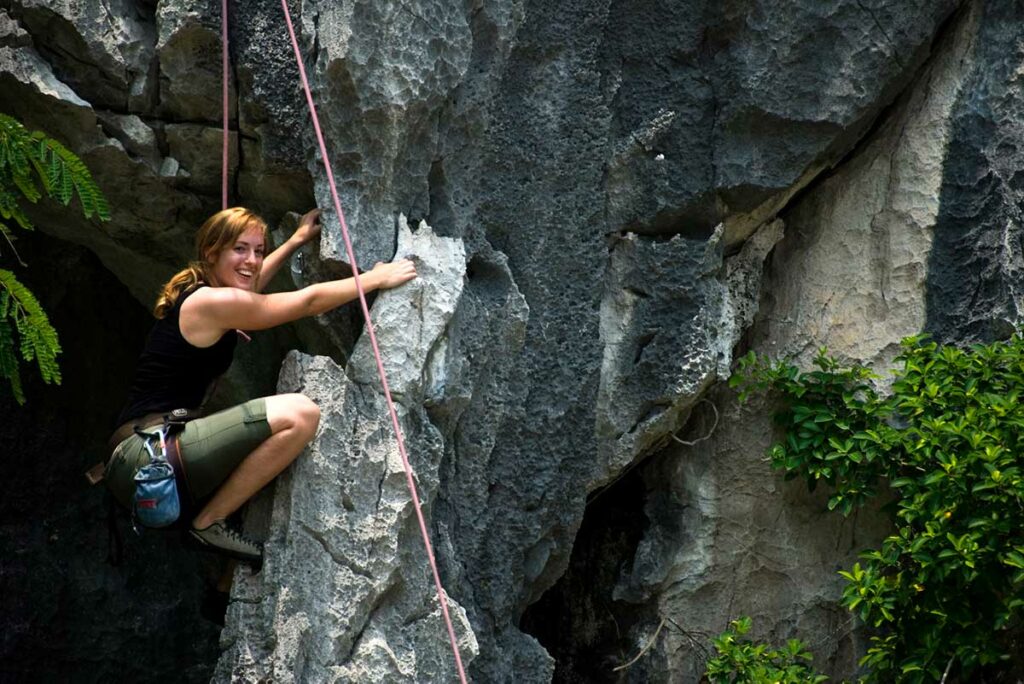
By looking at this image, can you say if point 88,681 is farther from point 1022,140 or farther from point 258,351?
point 1022,140

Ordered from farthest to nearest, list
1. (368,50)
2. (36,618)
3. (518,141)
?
(36,618)
(518,141)
(368,50)

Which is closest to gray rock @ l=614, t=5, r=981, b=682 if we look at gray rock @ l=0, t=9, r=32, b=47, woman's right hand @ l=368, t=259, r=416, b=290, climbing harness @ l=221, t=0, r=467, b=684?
climbing harness @ l=221, t=0, r=467, b=684

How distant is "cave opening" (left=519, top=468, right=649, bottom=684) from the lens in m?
5.97

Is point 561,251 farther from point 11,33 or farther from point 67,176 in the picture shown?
point 11,33

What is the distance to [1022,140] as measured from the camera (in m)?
5.73

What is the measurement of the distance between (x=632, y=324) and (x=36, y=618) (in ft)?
8.57

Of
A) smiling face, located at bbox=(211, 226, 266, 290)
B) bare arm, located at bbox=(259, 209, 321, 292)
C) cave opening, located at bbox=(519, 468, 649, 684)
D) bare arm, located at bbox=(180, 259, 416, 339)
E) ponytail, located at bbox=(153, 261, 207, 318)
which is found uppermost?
bare arm, located at bbox=(259, 209, 321, 292)

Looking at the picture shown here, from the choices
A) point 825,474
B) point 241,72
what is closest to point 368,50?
point 241,72

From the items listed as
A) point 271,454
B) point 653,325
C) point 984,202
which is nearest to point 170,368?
point 271,454

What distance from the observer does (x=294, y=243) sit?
4.70 meters

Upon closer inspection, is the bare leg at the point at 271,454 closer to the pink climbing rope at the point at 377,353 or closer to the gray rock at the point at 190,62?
the pink climbing rope at the point at 377,353

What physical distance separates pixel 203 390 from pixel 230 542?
46 cm

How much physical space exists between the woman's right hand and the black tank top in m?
0.45

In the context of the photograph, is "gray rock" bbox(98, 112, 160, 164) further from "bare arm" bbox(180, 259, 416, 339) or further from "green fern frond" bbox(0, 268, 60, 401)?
"bare arm" bbox(180, 259, 416, 339)
